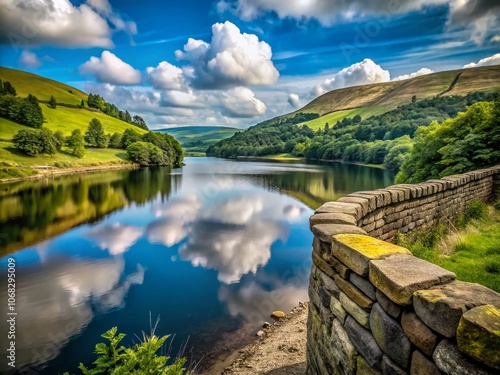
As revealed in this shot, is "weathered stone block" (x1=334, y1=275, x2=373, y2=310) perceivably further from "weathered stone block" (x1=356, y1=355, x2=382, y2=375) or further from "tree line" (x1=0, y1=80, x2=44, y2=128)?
"tree line" (x1=0, y1=80, x2=44, y2=128)

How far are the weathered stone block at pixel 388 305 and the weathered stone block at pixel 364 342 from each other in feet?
1.30

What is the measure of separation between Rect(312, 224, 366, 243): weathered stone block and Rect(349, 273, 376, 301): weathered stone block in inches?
26.5

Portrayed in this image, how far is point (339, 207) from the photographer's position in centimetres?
507

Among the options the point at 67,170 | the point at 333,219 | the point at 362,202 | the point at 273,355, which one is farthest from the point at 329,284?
the point at 67,170

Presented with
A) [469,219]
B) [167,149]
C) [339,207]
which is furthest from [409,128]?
[339,207]

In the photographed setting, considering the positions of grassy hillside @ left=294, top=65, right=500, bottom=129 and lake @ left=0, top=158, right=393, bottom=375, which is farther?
grassy hillside @ left=294, top=65, right=500, bottom=129

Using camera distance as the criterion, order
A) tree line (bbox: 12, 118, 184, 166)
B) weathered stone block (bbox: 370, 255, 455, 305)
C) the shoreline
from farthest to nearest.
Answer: tree line (bbox: 12, 118, 184, 166) → the shoreline → weathered stone block (bbox: 370, 255, 455, 305)

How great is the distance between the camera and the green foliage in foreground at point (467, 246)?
5188 millimetres

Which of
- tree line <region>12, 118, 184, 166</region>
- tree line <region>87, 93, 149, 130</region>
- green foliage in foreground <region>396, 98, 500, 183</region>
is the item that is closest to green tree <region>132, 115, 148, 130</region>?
tree line <region>87, 93, 149, 130</region>

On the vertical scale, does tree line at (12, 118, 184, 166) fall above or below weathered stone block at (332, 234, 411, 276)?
above

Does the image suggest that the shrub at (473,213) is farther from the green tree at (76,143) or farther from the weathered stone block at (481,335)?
the green tree at (76,143)

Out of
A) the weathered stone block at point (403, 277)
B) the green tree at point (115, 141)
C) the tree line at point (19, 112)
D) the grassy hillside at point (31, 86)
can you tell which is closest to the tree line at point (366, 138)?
the weathered stone block at point (403, 277)

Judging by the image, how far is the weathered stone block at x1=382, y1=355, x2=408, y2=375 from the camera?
224 centimetres

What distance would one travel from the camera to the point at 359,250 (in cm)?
286
